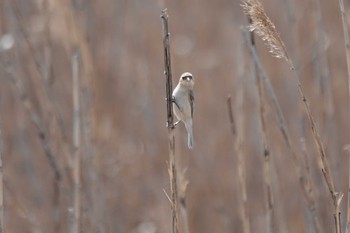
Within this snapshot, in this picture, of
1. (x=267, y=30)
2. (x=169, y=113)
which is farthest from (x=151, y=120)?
(x=267, y=30)

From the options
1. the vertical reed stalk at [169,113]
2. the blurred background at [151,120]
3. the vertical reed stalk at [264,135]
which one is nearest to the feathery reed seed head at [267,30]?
the vertical reed stalk at [169,113]

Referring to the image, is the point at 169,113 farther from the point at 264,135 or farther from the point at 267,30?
the point at 264,135

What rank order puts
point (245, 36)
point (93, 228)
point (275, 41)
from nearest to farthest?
point (275, 41) → point (245, 36) → point (93, 228)

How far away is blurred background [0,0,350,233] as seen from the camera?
274 cm

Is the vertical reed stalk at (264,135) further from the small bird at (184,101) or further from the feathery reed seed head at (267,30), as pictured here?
the feathery reed seed head at (267,30)

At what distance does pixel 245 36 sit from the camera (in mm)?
1866

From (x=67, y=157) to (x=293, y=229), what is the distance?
1091mm

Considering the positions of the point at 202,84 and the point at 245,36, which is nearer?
the point at 245,36

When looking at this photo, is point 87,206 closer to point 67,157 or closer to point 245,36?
point 67,157

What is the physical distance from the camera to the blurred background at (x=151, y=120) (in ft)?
9.00

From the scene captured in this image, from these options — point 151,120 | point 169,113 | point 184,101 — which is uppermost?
point 151,120

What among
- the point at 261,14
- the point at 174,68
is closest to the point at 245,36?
the point at 261,14

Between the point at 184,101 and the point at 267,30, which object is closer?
the point at 267,30

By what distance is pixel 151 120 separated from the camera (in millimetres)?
3164
